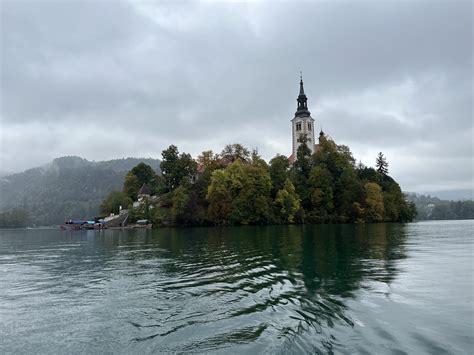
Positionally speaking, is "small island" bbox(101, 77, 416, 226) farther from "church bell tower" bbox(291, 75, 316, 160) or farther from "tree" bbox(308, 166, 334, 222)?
"church bell tower" bbox(291, 75, 316, 160)

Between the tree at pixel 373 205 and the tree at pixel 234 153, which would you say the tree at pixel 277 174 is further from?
the tree at pixel 373 205

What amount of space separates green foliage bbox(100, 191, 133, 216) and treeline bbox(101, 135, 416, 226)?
31 centimetres

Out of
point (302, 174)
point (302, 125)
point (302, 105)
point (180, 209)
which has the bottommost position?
point (180, 209)

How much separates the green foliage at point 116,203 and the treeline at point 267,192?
1.01 ft

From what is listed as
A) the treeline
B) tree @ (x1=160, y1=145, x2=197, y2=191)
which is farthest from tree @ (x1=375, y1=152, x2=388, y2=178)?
tree @ (x1=160, y1=145, x2=197, y2=191)

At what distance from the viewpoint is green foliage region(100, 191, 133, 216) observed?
352 ft

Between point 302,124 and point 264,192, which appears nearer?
point 264,192

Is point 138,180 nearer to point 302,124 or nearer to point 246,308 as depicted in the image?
point 302,124

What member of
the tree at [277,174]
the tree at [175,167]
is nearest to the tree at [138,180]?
the tree at [175,167]

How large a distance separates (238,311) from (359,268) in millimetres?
10067

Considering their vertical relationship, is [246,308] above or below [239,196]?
below

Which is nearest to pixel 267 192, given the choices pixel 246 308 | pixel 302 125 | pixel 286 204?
pixel 286 204

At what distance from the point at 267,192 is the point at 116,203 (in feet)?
171

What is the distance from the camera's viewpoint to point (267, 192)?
85250mm
